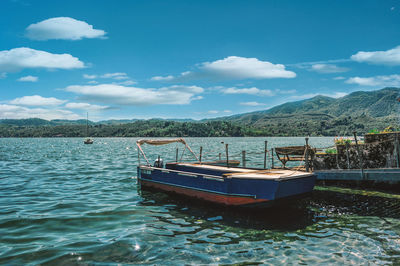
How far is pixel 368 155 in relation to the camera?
1644 centimetres

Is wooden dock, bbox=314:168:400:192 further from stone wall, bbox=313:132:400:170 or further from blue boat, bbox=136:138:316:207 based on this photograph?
blue boat, bbox=136:138:316:207

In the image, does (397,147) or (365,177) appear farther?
(365,177)

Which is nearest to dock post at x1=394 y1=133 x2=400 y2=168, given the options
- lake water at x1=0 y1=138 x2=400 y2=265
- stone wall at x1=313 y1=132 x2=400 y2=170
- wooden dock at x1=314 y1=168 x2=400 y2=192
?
stone wall at x1=313 y1=132 x2=400 y2=170

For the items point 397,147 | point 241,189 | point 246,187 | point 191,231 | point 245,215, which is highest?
point 397,147

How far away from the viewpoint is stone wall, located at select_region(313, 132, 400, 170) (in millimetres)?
15281

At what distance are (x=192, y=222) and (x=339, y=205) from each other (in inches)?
293

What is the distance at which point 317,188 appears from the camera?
1689cm

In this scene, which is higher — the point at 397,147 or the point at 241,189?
the point at 397,147

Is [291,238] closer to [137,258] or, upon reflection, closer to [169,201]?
[137,258]

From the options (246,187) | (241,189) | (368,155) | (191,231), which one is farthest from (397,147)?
(191,231)

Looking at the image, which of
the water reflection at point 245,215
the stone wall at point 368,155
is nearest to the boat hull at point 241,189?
the water reflection at point 245,215

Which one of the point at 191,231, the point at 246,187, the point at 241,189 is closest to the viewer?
the point at 191,231

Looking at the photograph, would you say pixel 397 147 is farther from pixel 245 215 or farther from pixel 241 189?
pixel 245 215

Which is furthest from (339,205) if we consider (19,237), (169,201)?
(19,237)
